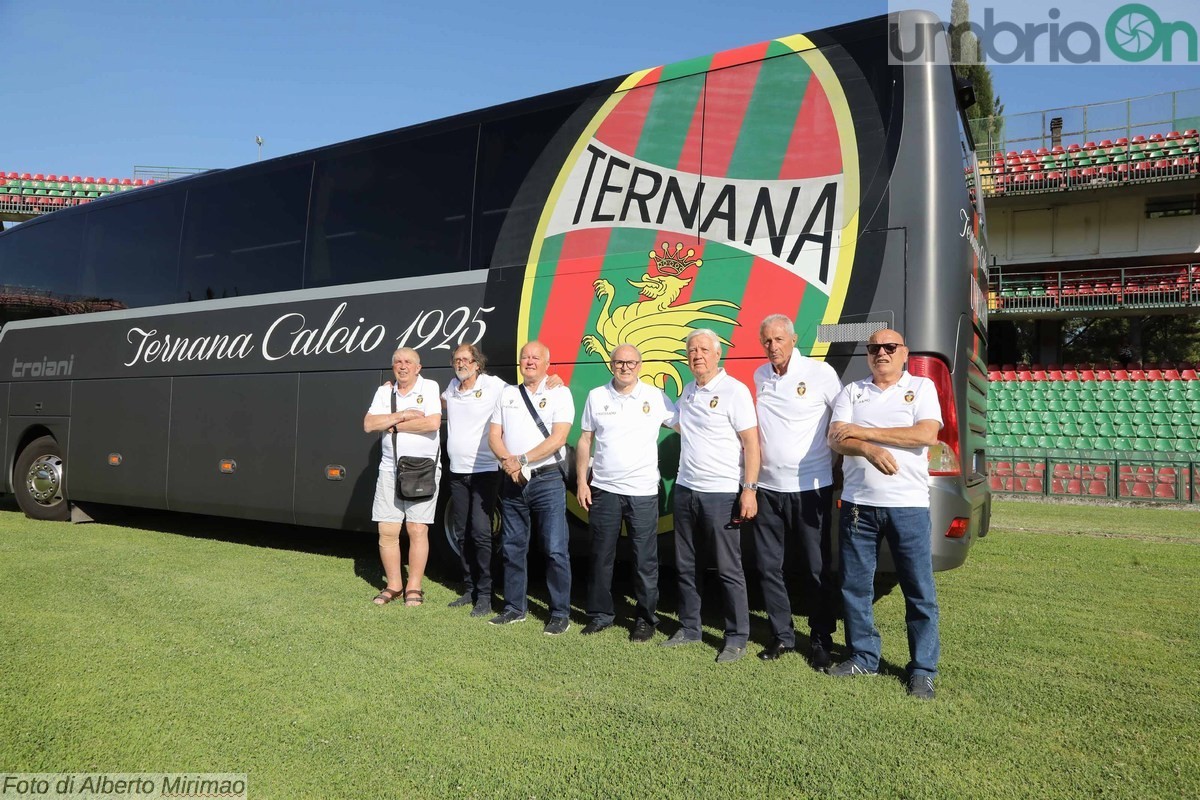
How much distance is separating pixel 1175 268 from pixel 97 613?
2791cm

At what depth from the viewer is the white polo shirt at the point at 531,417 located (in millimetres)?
4855

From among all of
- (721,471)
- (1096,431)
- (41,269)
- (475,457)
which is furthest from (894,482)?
(1096,431)

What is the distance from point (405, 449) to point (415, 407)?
0.29 meters

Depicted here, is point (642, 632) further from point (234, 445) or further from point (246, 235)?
point (246, 235)

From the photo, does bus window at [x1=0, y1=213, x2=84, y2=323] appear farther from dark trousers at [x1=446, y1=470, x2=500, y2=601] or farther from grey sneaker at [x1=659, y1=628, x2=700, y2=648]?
grey sneaker at [x1=659, y1=628, x2=700, y2=648]

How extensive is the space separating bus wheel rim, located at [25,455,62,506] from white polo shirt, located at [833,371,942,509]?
8.57 m

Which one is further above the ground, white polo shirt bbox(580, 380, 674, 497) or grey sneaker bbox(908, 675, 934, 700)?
white polo shirt bbox(580, 380, 674, 497)

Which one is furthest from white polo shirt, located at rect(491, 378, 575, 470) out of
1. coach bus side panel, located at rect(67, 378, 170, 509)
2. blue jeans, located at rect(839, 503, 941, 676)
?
coach bus side panel, located at rect(67, 378, 170, 509)

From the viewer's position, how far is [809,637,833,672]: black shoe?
412 centimetres

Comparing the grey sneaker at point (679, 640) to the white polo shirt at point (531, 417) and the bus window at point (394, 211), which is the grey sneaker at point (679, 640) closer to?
the white polo shirt at point (531, 417)

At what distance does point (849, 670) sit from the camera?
403cm

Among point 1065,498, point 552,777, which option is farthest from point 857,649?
point 1065,498

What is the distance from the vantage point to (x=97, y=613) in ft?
16.4

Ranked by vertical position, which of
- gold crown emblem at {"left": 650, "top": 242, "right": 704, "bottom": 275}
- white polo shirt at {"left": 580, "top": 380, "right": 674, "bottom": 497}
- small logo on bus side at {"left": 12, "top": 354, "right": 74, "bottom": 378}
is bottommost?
white polo shirt at {"left": 580, "top": 380, "right": 674, "bottom": 497}
